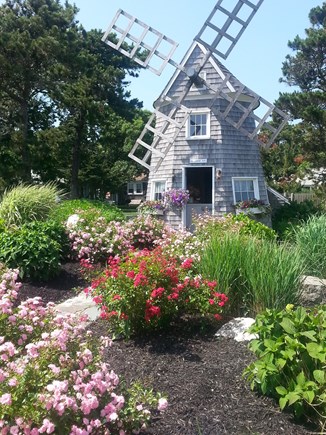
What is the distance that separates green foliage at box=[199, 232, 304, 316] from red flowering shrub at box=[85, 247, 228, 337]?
48 cm

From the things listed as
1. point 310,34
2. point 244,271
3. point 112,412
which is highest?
point 310,34

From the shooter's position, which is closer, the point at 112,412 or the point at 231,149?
the point at 112,412

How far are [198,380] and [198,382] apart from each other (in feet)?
0.12

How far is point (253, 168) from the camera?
14.2m

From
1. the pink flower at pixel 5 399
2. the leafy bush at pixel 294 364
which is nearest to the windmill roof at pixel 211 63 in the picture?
the leafy bush at pixel 294 364

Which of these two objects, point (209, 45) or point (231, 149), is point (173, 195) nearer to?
point (231, 149)

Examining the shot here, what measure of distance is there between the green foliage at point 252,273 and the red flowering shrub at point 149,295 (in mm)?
479

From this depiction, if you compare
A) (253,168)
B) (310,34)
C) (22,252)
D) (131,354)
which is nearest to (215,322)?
(131,354)

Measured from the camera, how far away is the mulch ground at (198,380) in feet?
9.86

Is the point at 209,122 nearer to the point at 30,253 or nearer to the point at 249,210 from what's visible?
the point at 249,210

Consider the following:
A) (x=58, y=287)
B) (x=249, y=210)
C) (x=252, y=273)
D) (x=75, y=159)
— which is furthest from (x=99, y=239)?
(x=75, y=159)

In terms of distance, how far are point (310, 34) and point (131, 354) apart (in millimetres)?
24607

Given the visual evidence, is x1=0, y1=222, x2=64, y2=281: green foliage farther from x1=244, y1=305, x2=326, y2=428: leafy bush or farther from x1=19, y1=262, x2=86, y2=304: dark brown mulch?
x1=244, y1=305, x2=326, y2=428: leafy bush

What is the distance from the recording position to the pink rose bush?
2193 mm
